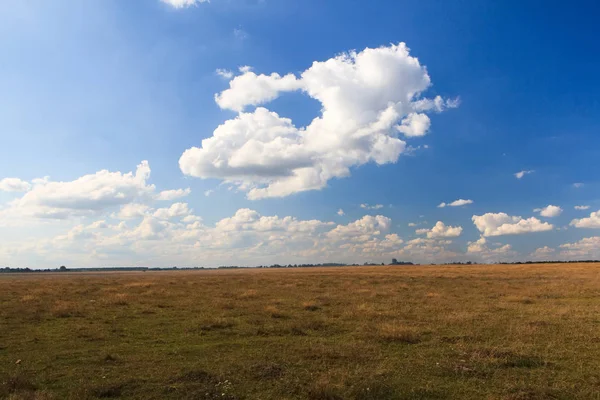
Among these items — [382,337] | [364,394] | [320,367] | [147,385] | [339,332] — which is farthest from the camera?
[339,332]

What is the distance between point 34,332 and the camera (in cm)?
1864

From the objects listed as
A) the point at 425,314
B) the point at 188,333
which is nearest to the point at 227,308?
the point at 188,333

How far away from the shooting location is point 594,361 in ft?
42.5

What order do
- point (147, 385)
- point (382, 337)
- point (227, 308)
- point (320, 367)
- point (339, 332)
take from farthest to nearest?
1. point (227, 308)
2. point (339, 332)
3. point (382, 337)
4. point (320, 367)
5. point (147, 385)

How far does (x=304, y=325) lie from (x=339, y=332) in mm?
1924

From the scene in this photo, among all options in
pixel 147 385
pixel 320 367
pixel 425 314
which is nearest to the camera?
pixel 147 385

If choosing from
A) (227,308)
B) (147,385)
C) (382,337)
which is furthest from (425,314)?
(147,385)

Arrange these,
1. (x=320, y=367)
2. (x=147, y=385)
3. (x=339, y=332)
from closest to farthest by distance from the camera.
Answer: (x=147, y=385)
(x=320, y=367)
(x=339, y=332)

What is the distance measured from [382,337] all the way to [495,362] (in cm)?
469

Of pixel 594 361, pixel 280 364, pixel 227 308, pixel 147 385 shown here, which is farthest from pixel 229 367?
pixel 227 308

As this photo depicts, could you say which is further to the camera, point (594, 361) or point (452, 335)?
point (452, 335)

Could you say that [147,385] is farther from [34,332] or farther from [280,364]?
[34,332]

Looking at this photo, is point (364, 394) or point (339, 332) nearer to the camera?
point (364, 394)

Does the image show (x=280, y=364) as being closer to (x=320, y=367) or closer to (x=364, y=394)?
(x=320, y=367)
